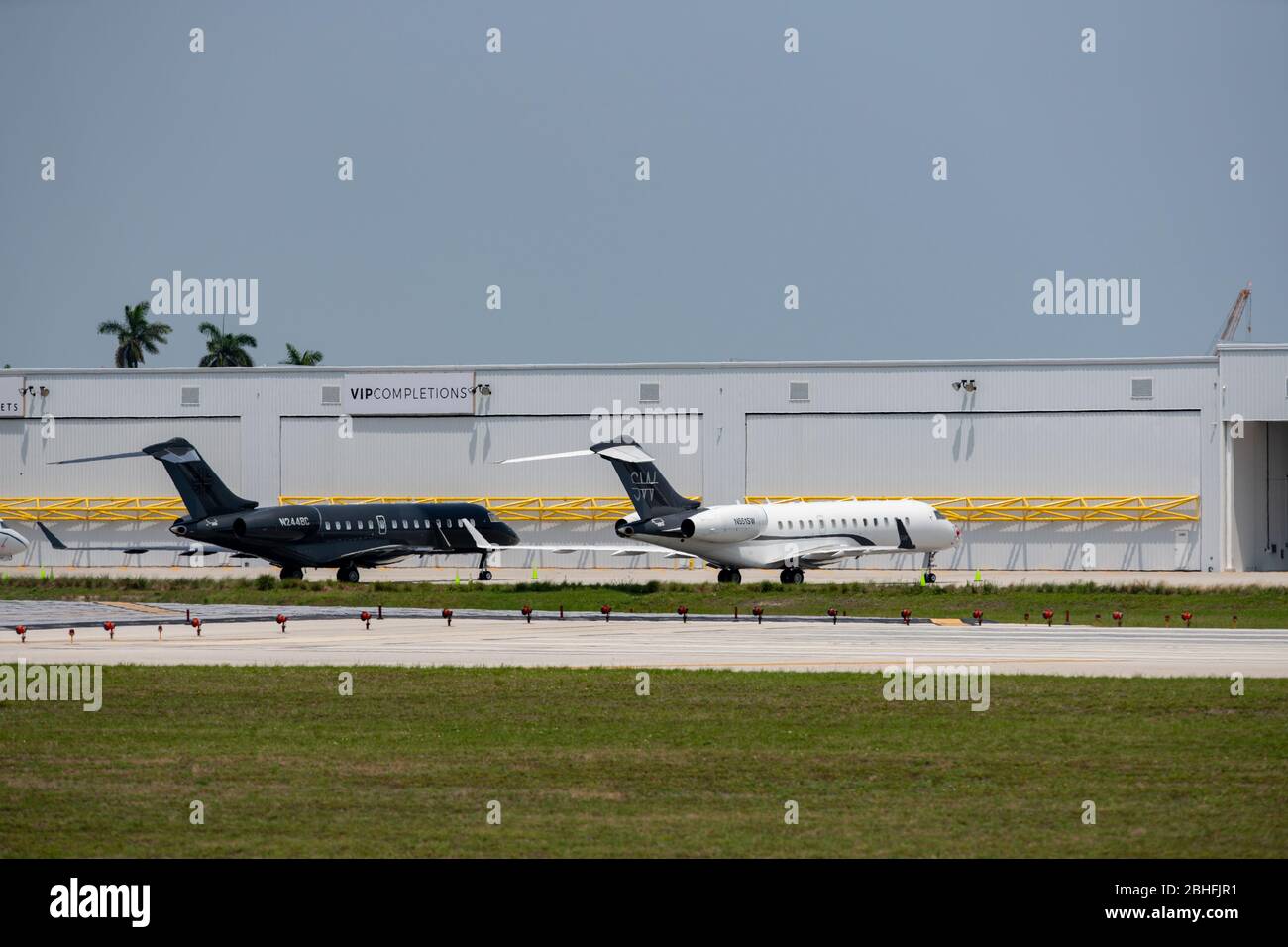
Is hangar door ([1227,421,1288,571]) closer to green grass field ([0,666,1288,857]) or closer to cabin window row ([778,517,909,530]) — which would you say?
cabin window row ([778,517,909,530])

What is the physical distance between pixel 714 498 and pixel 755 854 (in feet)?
203

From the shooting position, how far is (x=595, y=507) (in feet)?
253

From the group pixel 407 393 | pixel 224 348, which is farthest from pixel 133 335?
pixel 407 393

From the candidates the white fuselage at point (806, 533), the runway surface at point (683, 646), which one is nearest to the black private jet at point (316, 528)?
the white fuselage at point (806, 533)

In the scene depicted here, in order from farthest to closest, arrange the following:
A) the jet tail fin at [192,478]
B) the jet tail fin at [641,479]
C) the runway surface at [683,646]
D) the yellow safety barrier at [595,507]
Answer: the yellow safety barrier at [595,507] → the jet tail fin at [192,478] → the jet tail fin at [641,479] → the runway surface at [683,646]

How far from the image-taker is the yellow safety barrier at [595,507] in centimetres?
7288

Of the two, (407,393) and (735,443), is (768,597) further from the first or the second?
(407,393)

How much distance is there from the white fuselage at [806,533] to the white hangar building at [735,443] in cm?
646

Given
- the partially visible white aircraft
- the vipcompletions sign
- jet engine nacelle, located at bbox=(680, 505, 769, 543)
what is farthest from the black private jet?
the vipcompletions sign

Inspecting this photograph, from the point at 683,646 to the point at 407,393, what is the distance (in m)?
45.9

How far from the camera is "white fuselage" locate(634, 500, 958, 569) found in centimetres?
6119

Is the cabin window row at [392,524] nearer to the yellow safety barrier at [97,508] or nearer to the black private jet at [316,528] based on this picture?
the black private jet at [316,528]
